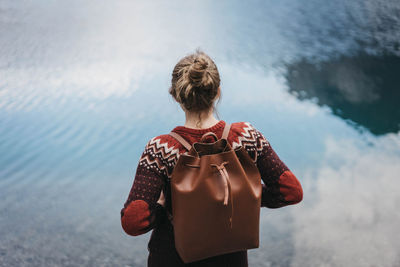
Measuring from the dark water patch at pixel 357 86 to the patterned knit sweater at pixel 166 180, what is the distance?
114 inches

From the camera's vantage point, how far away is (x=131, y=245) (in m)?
2.30

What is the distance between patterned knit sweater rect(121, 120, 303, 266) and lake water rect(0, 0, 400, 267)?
1.31m

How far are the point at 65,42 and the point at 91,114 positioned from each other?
148cm

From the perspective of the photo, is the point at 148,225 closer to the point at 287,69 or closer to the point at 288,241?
the point at 288,241

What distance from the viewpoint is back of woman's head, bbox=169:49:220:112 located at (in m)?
0.85

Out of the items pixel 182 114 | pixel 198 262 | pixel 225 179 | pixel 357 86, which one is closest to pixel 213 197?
pixel 225 179

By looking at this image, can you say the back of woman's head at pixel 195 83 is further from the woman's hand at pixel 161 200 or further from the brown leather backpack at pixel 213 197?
the woman's hand at pixel 161 200

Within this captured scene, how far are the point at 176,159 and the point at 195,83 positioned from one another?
0.20 meters

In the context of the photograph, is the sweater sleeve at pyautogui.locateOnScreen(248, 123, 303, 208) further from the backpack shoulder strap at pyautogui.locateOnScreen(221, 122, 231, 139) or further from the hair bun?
the hair bun

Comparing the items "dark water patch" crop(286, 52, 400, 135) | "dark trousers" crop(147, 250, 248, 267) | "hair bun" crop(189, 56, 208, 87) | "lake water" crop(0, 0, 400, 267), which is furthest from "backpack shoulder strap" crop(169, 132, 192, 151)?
"dark water patch" crop(286, 52, 400, 135)

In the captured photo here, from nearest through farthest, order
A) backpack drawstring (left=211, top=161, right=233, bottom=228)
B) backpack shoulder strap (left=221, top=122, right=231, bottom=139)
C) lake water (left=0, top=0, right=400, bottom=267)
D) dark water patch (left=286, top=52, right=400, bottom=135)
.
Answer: backpack drawstring (left=211, top=161, right=233, bottom=228) < backpack shoulder strap (left=221, top=122, right=231, bottom=139) < lake water (left=0, top=0, right=400, bottom=267) < dark water patch (left=286, top=52, right=400, bottom=135)

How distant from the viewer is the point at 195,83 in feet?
2.78

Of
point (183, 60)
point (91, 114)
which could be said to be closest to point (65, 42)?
point (91, 114)

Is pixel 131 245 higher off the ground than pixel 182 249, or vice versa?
pixel 182 249
